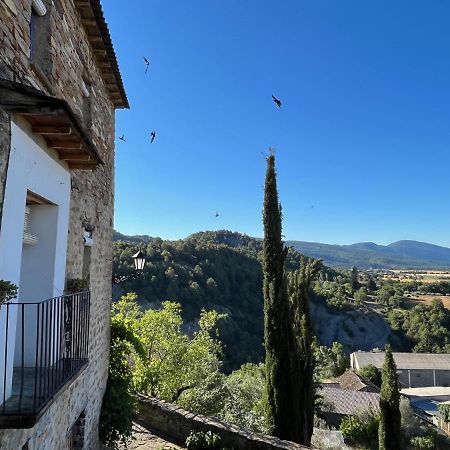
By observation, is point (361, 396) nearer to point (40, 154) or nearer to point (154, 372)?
point (154, 372)

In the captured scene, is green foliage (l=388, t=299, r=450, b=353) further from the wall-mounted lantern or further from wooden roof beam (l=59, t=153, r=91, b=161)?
wooden roof beam (l=59, t=153, r=91, b=161)

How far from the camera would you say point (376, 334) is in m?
74.5

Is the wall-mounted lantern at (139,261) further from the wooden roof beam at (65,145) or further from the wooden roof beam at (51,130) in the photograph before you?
the wooden roof beam at (51,130)

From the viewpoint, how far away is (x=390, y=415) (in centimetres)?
1631

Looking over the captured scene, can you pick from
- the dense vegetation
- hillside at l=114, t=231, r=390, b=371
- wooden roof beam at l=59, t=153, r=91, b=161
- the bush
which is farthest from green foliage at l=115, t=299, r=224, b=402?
hillside at l=114, t=231, r=390, b=371

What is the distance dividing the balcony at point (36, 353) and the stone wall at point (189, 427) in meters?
5.92

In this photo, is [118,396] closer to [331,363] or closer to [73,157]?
[73,157]

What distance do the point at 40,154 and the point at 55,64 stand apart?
Answer: 1.20 meters

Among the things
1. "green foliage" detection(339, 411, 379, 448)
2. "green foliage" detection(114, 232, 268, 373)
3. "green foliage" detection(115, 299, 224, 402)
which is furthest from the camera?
"green foliage" detection(114, 232, 268, 373)

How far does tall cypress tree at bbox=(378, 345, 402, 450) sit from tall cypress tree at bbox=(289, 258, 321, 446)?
16.4 feet

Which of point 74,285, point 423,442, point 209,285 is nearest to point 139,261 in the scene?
point 74,285

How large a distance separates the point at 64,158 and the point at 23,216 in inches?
52.3

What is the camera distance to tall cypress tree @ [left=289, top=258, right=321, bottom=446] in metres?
12.5

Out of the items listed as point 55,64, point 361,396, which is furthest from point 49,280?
point 361,396
